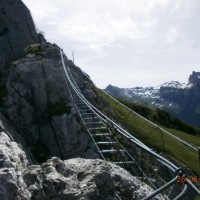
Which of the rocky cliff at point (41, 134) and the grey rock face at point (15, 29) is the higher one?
the grey rock face at point (15, 29)

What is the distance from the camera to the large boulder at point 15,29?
7688 cm

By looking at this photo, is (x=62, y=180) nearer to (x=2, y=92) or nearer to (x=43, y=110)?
(x=43, y=110)

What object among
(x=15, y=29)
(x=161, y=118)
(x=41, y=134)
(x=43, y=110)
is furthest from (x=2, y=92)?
(x=161, y=118)

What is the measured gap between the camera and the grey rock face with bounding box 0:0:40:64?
7688 centimetres

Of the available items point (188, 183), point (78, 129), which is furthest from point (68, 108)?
point (188, 183)

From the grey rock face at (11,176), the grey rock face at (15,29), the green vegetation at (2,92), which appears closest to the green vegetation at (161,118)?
the grey rock face at (15,29)

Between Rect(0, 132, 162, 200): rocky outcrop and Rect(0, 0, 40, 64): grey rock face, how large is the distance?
202 feet

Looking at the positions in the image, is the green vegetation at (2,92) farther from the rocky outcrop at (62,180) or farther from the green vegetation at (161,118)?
the green vegetation at (161,118)

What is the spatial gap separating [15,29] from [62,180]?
69.5m

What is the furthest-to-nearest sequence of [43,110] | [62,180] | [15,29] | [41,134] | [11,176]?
[15,29]
[43,110]
[41,134]
[62,180]
[11,176]

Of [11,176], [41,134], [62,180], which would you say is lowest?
[41,134]

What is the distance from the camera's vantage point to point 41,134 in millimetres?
48688

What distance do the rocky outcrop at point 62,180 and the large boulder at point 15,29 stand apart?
60.9 m

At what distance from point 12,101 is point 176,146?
177ft
